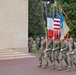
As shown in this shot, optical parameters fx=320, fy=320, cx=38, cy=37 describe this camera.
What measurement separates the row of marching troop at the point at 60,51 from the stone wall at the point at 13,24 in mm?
9049

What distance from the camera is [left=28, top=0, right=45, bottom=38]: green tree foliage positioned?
35.7 meters

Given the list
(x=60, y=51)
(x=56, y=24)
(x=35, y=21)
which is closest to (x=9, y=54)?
(x=56, y=24)

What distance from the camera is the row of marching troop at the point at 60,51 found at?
16.7 metres

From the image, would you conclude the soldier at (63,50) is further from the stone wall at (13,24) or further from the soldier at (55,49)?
the stone wall at (13,24)

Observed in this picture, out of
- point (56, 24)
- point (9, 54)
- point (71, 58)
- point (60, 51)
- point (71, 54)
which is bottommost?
point (9, 54)

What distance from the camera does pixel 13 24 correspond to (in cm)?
2712

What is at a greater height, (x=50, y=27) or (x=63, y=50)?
(x=50, y=27)

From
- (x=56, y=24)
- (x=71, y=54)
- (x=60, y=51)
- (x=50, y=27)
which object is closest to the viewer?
(x=71, y=54)

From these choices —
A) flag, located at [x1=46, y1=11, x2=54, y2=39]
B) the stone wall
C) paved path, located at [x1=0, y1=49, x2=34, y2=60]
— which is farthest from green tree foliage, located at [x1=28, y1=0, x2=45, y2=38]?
flag, located at [x1=46, y1=11, x2=54, y2=39]

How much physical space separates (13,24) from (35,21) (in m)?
8.99

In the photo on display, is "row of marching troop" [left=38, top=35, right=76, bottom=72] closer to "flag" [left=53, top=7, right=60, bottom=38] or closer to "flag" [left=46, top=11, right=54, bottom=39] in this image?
"flag" [left=53, top=7, right=60, bottom=38]

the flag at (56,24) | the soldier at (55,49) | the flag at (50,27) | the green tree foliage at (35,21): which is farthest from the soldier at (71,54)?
the green tree foliage at (35,21)

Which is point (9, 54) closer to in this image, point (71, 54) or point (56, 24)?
point (56, 24)

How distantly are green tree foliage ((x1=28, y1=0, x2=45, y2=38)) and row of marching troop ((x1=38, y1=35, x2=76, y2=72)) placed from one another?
57.9 feet
